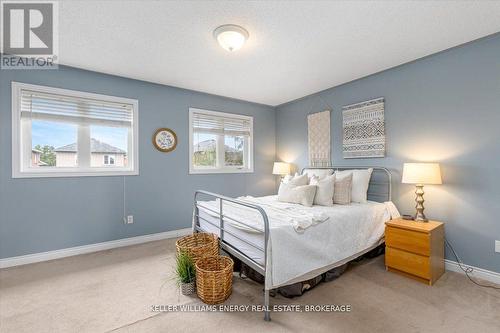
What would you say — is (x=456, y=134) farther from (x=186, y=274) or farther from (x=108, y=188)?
(x=108, y=188)

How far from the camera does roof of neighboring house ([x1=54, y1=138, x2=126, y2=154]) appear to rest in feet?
10.6

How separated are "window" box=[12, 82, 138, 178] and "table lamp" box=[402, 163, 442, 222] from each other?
3694 mm

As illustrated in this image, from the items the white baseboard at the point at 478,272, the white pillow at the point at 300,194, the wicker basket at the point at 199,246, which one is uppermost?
the white pillow at the point at 300,194

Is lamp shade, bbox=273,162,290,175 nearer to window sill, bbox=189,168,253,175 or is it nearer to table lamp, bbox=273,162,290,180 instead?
table lamp, bbox=273,162,290,180

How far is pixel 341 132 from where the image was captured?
12.6ft

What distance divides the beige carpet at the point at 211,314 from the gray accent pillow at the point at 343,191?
0.79 meters

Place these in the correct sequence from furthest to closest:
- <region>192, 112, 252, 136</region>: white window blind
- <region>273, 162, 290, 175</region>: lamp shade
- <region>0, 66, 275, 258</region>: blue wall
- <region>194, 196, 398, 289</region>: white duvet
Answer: <region>273, 162, 290, 175</region>: lamp shade
<region>192, 112, 252, 136</region>: white window blind
<region>0, 66, 275, 258</region>: blue wall
<region>194, 196, 398, 289</region>: white duvet

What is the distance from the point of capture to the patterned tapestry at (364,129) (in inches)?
131

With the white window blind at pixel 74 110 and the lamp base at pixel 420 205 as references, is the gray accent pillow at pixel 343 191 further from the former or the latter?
the white window blind at pixel 74 110

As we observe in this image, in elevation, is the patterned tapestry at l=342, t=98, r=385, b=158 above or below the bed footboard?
above

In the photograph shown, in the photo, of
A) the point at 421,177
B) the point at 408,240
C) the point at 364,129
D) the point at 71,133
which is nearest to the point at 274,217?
the point at 408,240

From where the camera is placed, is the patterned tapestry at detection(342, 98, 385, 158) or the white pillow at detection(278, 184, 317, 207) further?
the patterned tapestry at detection(342, 98, 385, 158)

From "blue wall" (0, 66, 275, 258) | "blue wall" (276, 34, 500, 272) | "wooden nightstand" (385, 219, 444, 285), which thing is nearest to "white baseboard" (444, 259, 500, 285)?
"blue wall" (276, 34, 500, 272)

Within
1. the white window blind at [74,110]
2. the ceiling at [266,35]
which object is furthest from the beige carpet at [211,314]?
the ceiling at [266,35]
